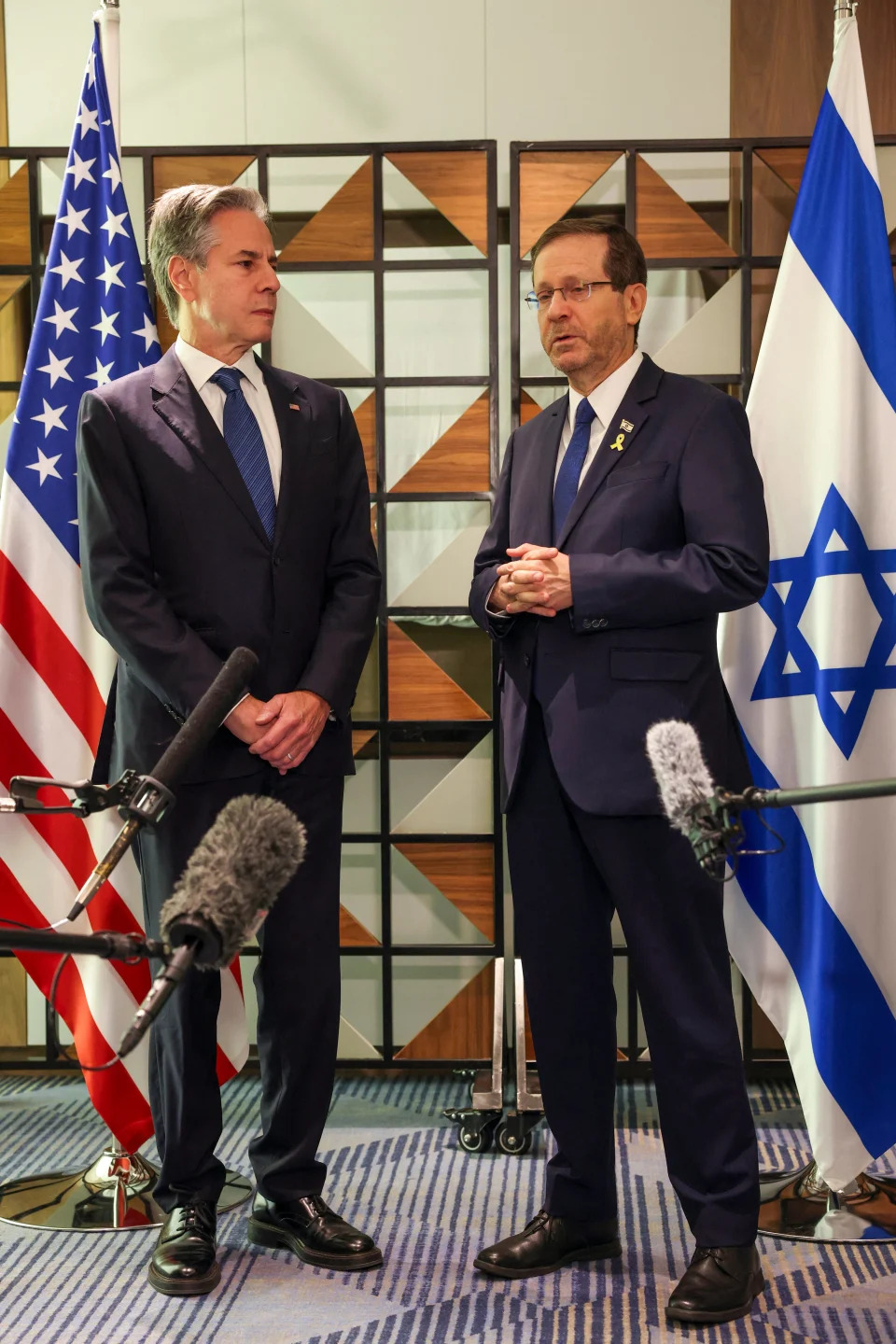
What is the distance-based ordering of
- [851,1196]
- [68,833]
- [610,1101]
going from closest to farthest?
[610,1101] → [851,1196] → [68,833]

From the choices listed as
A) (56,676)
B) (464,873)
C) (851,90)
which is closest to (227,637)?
(56,676)

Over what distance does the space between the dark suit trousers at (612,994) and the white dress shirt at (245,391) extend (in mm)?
745

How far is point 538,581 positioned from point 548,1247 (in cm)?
124

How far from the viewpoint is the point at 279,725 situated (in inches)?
91.5

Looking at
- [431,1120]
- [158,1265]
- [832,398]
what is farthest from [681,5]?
[158,1265]

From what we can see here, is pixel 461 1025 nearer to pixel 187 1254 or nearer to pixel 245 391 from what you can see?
pixel 187 1254

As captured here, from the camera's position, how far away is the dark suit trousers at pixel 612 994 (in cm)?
220

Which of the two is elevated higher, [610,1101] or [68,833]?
[68,833]

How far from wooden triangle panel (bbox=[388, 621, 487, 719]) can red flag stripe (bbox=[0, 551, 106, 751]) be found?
31.8 inches

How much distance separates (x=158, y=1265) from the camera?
232 cm

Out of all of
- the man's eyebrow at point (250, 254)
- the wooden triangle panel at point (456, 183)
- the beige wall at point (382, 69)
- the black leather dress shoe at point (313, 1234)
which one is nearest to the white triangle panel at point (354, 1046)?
the black leather dress shoe at point (313, 1234)

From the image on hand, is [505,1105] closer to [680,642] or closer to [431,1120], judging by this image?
[431,1120]

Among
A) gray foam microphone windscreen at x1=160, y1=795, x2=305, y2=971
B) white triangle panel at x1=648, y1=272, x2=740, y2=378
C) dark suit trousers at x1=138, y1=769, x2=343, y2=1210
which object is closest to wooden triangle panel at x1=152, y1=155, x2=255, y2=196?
white triangle panel at x1=648, y1=272, x2=740, y2=378

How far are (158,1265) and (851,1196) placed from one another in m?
1.41
